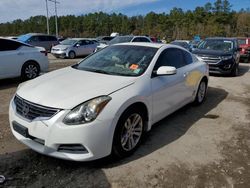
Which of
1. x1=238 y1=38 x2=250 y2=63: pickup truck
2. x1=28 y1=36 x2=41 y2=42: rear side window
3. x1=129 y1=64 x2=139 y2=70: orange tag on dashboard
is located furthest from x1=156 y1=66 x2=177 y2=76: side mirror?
x1=28 y1=36 x2=41 y2=42: rear side window

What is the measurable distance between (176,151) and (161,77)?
1193 mm

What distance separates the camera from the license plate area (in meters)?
3.34

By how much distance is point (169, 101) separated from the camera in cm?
466

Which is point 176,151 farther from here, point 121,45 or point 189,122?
point 121,45

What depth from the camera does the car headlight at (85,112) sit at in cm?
313

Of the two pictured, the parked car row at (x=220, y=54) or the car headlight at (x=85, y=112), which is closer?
the car headlight at (x=85, y=112)

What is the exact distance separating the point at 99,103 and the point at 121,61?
4.76ft

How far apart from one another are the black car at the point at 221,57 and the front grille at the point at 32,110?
8691 millimetres

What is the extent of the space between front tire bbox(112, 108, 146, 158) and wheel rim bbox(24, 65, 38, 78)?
5.78 meters

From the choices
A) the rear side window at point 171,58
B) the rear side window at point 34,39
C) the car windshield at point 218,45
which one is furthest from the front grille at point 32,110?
the rear side window at point 34,39

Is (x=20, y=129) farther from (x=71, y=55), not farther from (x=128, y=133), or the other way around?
(x=71, y=55)

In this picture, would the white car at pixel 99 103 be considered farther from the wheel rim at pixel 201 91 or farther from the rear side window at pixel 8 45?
the rear side window at pixel 8 45

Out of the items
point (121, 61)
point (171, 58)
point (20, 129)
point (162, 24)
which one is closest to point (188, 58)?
point (171, 58)

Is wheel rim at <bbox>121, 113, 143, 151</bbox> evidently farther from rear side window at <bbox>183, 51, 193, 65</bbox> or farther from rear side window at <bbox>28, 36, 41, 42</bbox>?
rear side window at <bbox>28, 36, 41, 42</bbox>
